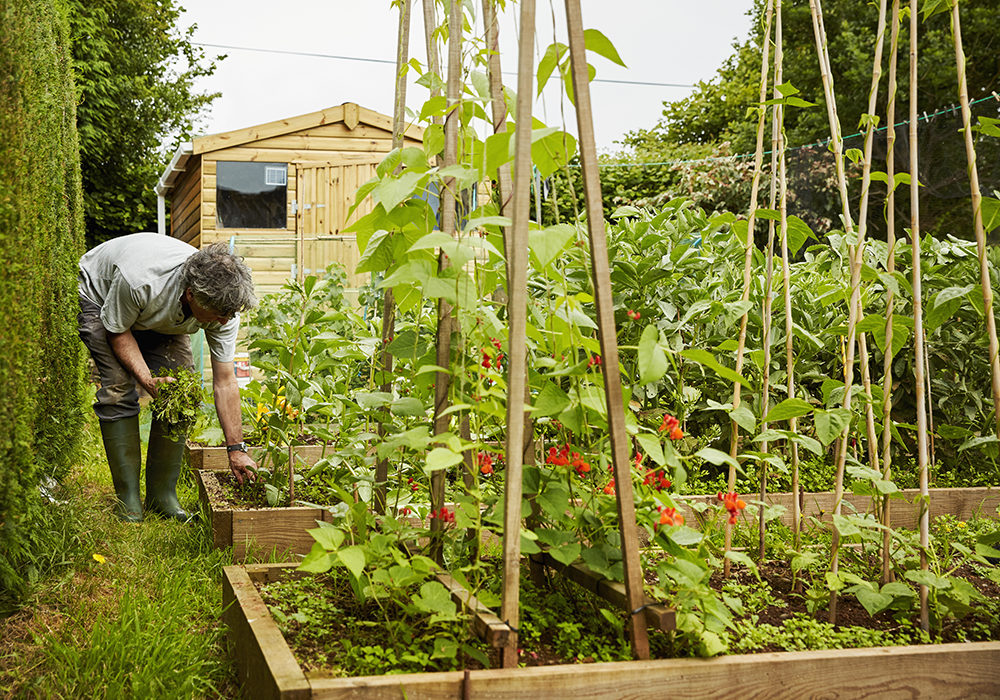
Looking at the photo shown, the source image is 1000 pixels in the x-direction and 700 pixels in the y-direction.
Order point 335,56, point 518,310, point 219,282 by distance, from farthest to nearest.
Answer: point 335,56 → point 219,282 → point 518,310

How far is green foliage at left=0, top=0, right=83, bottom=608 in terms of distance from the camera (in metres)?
1.95

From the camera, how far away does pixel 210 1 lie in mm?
20734

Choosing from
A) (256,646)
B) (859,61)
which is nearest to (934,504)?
(256,646)

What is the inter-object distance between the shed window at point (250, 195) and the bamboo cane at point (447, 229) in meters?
9.73

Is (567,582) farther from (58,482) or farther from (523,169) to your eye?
(58,482)

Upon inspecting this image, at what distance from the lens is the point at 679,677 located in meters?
1.43

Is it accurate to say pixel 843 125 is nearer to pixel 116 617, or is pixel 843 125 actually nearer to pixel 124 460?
pixel 124 460

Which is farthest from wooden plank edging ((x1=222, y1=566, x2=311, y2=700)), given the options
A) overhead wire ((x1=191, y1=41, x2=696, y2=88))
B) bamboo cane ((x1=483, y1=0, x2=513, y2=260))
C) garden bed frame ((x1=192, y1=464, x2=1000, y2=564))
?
overhead wire ((x1=191, y1=41, x2=696, y2=88))

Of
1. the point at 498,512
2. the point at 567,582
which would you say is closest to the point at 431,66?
the point at 498,512

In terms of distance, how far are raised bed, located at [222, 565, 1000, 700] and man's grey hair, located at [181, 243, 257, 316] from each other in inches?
64.4

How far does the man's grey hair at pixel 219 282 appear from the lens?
10.2 ft

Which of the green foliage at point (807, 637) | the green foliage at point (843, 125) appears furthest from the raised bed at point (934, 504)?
the green foliage at point (843, 125)

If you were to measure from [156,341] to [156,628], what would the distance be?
6.57 feet

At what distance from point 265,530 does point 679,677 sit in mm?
1689
